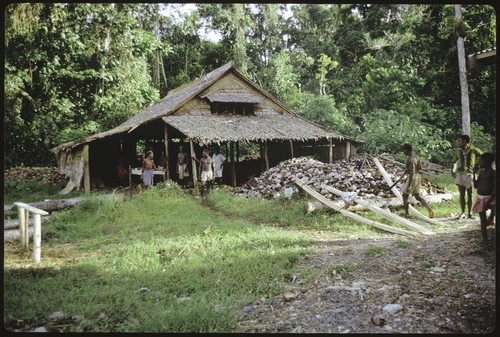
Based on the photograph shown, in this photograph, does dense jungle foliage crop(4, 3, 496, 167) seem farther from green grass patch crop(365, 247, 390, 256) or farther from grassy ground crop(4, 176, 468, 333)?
green grass patch crop(365, 247, 390, 256)

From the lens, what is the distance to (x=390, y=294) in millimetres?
4305

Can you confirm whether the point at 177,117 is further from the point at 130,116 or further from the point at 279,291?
the point at 279,291

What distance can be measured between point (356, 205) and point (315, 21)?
33820 millimetres

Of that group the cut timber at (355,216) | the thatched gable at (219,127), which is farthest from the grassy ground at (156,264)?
the thatched gable at (219,127)

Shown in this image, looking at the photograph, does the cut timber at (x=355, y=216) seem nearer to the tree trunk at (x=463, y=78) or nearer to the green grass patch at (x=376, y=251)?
the green grass patch at (x=376, y=251)

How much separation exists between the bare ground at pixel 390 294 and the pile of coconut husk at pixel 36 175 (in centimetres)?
1451

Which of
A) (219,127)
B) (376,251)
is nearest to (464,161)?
(376,251)

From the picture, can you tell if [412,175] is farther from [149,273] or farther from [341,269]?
[149,273]

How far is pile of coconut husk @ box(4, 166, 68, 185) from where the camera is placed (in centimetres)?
1613

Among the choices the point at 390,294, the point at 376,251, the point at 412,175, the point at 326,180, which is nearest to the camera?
the point at 390,294

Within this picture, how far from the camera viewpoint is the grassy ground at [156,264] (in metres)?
3.93

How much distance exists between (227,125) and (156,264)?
11.3m

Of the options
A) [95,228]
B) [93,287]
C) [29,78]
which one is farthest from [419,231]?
[29,78]

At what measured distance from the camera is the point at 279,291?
460cm
